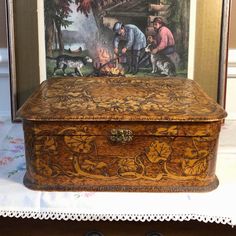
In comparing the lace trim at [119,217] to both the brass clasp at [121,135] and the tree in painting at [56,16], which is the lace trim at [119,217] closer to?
the brass clasp at [121,135]

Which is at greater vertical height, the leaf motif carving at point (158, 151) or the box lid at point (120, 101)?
the box lid at point (120, 101)

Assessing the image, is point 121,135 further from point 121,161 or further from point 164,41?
point 164,41

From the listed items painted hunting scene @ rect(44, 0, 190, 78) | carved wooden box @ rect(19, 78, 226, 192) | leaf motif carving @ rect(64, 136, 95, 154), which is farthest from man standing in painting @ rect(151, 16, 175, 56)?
Result: leaf motif carving @ rect(64, 136, 95, 154)

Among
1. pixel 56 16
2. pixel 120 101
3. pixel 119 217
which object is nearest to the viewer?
pixel 119 217

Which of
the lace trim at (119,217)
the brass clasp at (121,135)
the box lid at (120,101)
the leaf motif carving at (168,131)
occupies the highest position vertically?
the box lid at (120,101)

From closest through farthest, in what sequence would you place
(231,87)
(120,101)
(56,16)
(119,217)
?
(119,217), (120,101), (56,16), (231,87)

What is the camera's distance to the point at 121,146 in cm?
87

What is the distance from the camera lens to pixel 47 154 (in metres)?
0.87

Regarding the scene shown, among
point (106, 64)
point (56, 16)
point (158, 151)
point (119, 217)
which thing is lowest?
point (119, 217)

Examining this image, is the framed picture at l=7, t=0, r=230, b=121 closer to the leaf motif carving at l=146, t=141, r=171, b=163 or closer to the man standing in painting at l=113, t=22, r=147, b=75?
the man standing in painting at l=113, t=22, r=147, b=75

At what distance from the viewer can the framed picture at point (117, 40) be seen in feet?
4.05

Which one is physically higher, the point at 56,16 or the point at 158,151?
the point at 56,16

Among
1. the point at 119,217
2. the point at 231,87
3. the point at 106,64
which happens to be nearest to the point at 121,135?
the point at 119,217

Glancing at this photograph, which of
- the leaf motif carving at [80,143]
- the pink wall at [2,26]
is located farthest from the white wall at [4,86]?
the leaf motif carving at [80,143]
